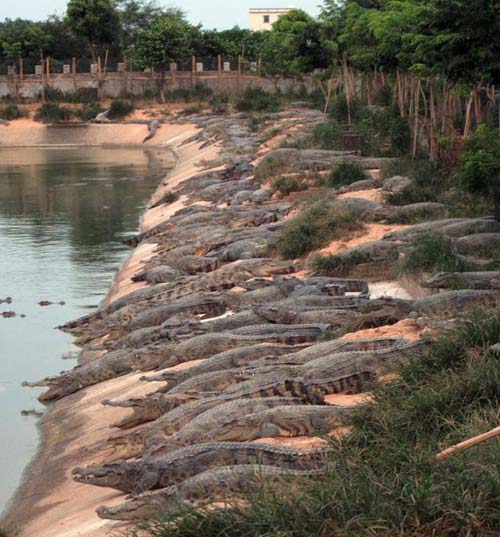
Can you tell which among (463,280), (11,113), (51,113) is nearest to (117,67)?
(51,113)

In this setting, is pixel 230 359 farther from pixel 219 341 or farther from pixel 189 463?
pixel 189 463

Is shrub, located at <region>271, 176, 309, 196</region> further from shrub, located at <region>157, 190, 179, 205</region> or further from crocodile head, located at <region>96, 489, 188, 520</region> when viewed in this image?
crocodile head, located at <region>96, 489, 188, 520</region>

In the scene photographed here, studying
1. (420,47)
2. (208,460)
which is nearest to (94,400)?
(208,460)

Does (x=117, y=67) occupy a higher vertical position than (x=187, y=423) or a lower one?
higher

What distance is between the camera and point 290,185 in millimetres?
27688

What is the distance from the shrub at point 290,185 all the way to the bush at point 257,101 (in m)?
32.5

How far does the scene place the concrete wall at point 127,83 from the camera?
227 feet

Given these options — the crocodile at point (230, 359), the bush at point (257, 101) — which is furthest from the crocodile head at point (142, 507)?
the bush at point (257, 101)

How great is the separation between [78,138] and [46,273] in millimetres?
40816

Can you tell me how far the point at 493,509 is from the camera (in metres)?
5.96

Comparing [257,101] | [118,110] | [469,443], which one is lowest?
[118,110]

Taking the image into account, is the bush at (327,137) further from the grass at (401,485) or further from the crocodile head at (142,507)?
the crocodile head at (142,507)

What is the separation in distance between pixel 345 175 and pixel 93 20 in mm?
51125

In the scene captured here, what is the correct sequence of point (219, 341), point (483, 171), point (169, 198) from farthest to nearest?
point (169, 198), point (483, 171), point (219, 341)
